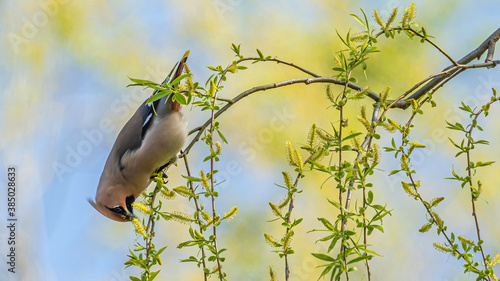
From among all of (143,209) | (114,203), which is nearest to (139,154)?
(114,203)

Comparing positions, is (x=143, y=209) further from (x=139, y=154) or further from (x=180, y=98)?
(x=139, y=154)

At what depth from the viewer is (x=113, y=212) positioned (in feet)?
4.12

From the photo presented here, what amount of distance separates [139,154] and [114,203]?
0.15 m

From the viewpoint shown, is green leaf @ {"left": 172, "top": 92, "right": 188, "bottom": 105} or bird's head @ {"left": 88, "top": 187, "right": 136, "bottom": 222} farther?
bird's head @ {"left": 88, "top": 187, "right": 136, "bottom": 222}

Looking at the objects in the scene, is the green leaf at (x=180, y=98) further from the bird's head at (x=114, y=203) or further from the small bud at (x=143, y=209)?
the bird's head at (x=114, y=203)

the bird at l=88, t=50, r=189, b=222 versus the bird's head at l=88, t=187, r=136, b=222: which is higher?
the bird at l=88, t=50, r=189, b=222

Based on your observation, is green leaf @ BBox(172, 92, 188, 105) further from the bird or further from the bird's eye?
the bird's eye

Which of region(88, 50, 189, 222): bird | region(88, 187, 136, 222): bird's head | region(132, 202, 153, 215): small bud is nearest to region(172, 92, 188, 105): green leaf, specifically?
region(132, 202, 153, 215): small bud

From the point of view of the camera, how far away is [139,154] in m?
1.18

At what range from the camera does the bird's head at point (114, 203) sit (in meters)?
1.25

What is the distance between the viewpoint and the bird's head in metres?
1.25

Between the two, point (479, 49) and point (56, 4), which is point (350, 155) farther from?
point (56, 4)

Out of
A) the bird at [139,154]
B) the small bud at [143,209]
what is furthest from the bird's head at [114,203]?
the small bud at [143,209]

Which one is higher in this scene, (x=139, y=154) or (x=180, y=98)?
(x=139, y=154)
